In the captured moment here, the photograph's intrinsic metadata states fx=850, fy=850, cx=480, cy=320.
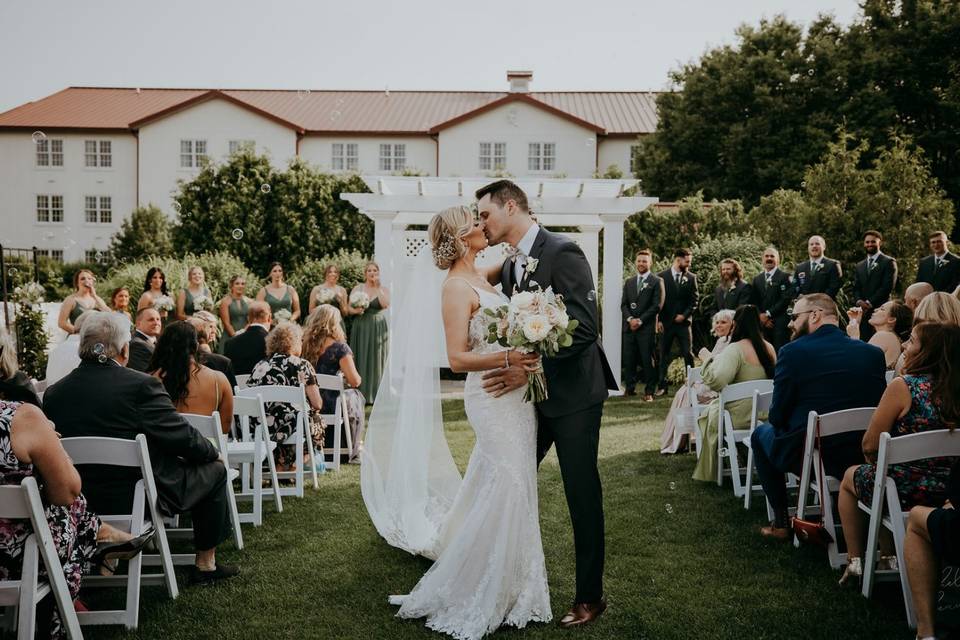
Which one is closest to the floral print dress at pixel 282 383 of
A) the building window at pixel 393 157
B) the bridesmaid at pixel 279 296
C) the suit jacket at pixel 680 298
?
the bridesmaid at pixel 279 296

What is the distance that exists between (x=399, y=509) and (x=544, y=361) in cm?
181

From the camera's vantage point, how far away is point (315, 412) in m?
7.32

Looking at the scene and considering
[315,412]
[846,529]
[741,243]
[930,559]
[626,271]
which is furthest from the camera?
[626,271]

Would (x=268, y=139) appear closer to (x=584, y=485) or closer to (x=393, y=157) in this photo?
(x=393, y=157)

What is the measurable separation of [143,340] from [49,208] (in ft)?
133

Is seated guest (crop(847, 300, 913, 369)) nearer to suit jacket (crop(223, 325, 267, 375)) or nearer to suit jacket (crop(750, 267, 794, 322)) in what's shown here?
suit jacket (crop(750, 267, 794, 322))

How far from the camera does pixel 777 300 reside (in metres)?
11.7

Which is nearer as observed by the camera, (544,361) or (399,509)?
(544,361)

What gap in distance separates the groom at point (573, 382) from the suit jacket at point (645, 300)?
8.54 metres

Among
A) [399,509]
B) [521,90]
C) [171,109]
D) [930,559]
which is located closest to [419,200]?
[399,509]

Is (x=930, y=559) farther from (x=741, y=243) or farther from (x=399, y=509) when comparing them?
(x=741, y=243)

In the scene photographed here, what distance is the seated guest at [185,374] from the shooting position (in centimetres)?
545

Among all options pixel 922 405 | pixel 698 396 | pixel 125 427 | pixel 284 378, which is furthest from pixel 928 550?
pixel 284 378

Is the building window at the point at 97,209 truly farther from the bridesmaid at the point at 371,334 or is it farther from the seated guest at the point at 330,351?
the seated guest at the point at 330,351
